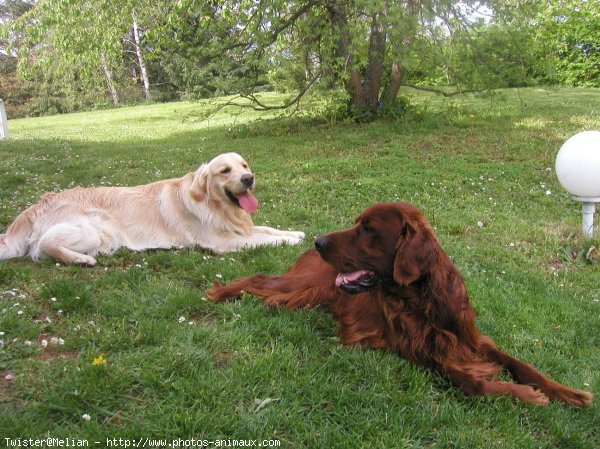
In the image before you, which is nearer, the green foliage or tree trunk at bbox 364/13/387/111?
the green foliage

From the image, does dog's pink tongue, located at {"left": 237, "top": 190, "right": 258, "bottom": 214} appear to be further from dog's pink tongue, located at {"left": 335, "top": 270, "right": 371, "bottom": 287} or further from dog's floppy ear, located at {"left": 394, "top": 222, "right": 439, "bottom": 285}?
dog's floppy ear, located at {"left": 394, "top": 222, "right": 439, "bottom": 285}

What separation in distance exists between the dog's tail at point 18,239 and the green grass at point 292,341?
14cm

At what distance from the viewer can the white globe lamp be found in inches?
200

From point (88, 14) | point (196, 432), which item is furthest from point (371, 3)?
point (196, 432)

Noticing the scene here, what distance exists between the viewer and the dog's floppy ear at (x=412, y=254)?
2.82 meters

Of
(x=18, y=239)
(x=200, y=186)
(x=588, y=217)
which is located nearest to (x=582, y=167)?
(x=588, y=217)

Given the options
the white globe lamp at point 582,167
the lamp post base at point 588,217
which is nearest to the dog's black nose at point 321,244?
the white globe lamp at point 582,167

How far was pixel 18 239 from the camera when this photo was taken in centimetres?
489

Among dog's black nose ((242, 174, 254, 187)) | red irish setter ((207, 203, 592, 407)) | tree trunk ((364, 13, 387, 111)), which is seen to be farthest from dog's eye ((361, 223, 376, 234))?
tree trunk ((364, 13, 387, 111))

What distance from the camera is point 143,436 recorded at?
2.41 meters

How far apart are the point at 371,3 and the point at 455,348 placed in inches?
288

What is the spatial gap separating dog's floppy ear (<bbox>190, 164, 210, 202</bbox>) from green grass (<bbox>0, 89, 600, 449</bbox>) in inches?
24.8

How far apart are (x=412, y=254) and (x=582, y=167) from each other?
11.0 ft

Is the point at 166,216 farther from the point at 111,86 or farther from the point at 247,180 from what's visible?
the point at 111,86
